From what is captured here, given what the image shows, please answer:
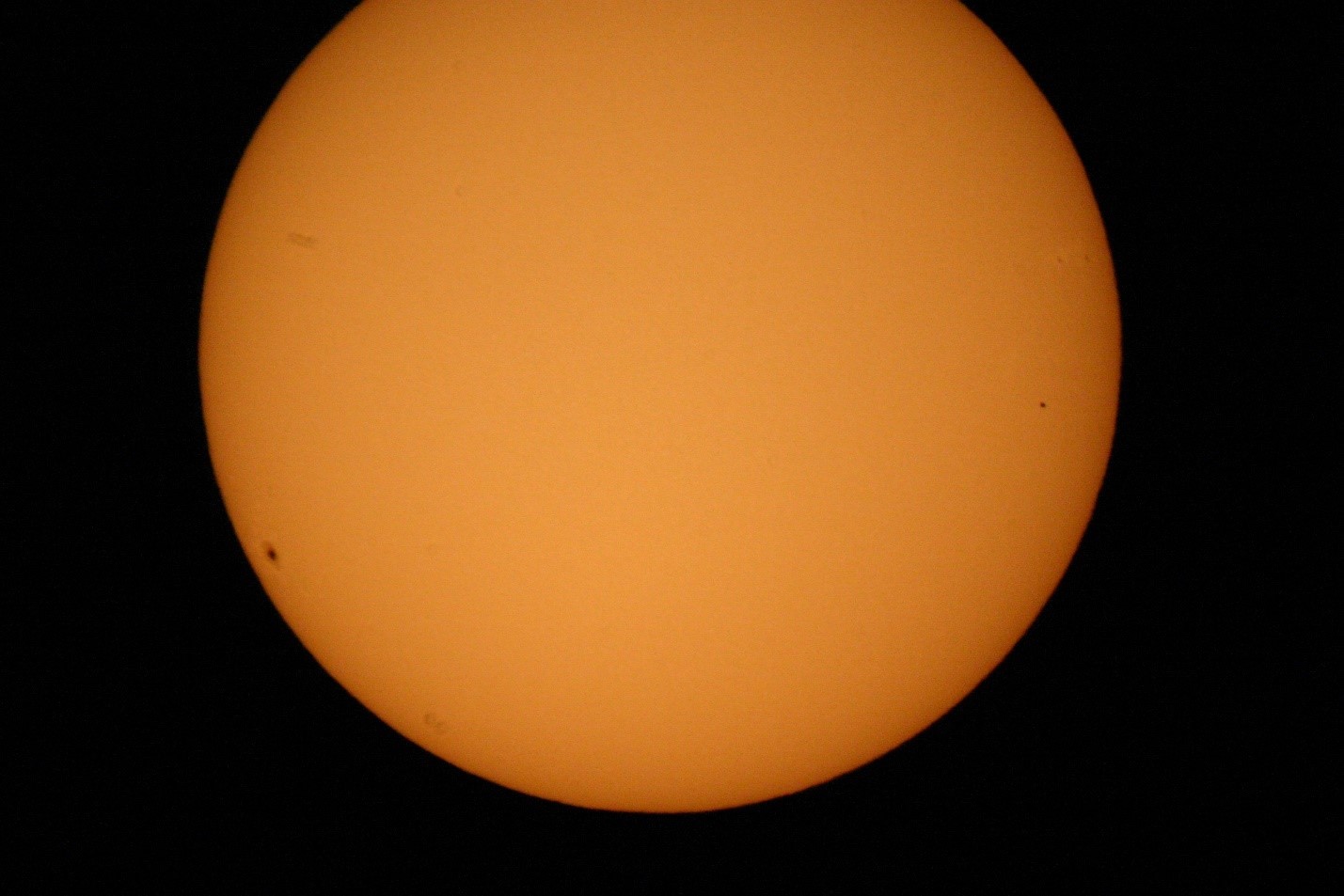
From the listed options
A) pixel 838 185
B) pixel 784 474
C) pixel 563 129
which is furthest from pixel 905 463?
pixel 563 129

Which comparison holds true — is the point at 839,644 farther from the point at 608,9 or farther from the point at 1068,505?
the point at 608,9

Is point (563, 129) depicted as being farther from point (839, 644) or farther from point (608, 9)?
point (839, 644)

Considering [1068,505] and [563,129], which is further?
[1068,505]

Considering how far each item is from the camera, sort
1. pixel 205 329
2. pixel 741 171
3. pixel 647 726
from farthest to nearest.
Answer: pixel 205 329 → pixel 647 726 → pixel 741 171

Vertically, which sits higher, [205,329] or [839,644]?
[205,329]

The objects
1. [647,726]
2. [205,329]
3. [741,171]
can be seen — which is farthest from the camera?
[205,329]

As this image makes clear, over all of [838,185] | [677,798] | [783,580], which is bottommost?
[677,798]
